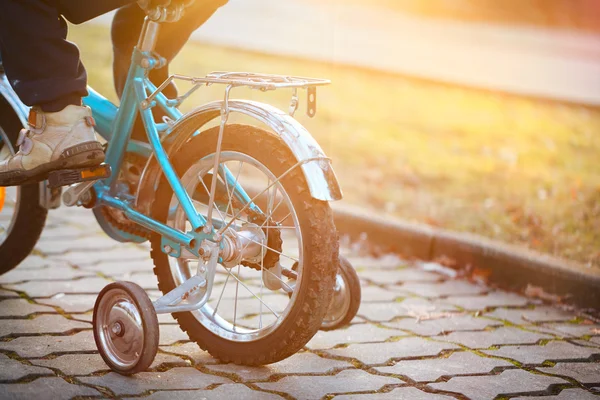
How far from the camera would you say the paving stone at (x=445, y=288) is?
4.22 m

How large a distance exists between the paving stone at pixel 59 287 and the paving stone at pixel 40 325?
12.5 inches

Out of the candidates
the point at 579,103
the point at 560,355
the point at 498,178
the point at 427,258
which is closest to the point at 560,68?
the point at 579,103

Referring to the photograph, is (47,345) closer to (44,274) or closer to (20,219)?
(20,219)

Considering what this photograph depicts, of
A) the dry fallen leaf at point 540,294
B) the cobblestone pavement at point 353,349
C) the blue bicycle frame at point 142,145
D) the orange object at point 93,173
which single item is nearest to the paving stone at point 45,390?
the cobblestone pavement at point 353,349

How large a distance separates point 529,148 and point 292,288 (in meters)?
4.88

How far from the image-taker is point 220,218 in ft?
10.3

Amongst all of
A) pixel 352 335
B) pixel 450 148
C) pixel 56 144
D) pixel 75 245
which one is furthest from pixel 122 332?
pixel 450 148

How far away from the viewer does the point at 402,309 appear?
3.92m

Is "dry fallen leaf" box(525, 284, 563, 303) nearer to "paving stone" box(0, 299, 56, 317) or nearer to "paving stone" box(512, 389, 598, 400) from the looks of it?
"paving stone" box(512, 389, 598, 400)

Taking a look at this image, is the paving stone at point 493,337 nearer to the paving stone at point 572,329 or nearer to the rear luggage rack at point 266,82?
the paving stone at point 572,329

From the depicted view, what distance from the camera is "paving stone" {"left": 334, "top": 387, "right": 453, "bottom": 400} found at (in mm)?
2834

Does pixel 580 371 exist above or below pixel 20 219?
below

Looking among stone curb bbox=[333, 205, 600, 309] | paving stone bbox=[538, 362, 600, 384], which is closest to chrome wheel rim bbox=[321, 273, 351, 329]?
paving stone bbox=[538, 362, 600, 384]

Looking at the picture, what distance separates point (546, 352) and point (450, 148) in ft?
13.1
